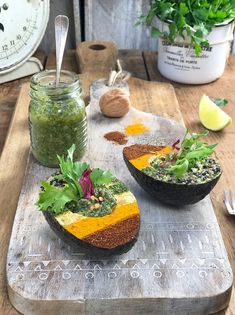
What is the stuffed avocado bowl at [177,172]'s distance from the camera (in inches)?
32.9

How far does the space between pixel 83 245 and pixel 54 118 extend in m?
0.32

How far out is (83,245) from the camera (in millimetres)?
731

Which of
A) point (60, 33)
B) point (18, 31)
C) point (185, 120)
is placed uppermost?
point (60, 33)

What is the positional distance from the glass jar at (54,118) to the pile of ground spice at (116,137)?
0.10 metres

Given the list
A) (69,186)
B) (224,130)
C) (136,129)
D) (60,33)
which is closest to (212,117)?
(224,130)

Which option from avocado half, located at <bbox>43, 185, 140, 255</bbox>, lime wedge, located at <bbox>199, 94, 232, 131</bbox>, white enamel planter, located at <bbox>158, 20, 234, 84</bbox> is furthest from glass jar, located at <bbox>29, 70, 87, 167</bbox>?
white enamel planter, located at <bbox>158, 20, 234, 84</bbox>

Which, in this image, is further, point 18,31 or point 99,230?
point 18,31

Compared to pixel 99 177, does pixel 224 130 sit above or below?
below

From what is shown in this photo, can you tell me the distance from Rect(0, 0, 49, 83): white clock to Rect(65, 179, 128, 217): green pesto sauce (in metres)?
0.70

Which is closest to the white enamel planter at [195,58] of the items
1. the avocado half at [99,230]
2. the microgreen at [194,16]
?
the microgreen at [194,16]

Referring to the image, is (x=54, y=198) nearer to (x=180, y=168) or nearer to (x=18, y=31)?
(x=180, y=168)

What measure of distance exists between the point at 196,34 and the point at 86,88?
1.06ft

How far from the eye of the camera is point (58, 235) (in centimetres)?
77

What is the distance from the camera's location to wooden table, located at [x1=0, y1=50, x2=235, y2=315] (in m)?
0.84
